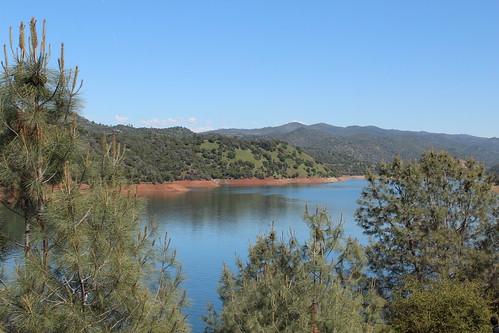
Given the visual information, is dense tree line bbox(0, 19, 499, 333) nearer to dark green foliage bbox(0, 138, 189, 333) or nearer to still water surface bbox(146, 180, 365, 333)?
dark green foliage bbox(0, 138, 189, 333)

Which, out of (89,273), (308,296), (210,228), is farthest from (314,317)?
(210,228)

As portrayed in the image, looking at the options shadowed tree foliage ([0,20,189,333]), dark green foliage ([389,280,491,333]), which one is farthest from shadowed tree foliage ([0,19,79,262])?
dark green foliage ([389,280,491,333])

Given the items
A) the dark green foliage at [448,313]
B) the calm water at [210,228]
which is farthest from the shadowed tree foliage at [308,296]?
the dark green foliage at [448,313]

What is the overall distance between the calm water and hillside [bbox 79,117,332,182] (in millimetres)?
20669

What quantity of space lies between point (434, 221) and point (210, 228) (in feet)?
132

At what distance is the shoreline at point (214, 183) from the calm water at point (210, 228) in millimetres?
7962

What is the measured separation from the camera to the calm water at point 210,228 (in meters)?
29.4

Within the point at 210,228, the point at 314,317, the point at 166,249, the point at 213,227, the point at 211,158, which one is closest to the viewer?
the point at 166,249

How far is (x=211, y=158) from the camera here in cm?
14425

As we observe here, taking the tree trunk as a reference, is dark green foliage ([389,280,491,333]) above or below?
below

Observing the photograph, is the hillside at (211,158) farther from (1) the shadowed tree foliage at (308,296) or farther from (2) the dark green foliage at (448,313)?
(1) the shadowed tree foliage at (308,296)

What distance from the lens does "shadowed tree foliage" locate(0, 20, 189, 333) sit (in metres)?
6.59

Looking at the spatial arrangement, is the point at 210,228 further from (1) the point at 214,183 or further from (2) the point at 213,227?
(1) the point at 214,183

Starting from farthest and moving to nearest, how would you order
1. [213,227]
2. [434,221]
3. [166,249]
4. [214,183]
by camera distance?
[214,183] < [213,227] < [434,221] < [166,249]
